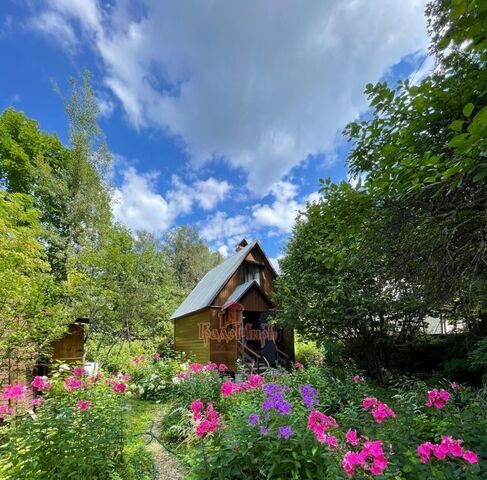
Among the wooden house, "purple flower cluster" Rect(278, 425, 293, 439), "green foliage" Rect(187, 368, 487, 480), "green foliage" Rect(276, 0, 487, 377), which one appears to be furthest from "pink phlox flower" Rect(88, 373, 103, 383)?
the wooden house

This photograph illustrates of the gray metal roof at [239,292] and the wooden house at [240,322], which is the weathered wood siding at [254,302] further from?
the gray metal roof at [239,292]

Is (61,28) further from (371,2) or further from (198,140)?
(371,2)

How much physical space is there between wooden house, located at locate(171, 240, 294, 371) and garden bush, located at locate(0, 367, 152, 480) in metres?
8.74

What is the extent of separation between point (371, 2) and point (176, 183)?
27718 millimetres

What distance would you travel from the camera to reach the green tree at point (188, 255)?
3528 cm

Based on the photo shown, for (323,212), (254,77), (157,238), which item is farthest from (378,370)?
(157,238)

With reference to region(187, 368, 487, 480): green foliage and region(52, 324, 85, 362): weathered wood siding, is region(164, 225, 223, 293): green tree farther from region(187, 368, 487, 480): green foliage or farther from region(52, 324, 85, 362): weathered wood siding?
region(187, 368, 487, 480): green foliage

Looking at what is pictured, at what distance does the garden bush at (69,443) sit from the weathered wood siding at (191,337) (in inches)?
384

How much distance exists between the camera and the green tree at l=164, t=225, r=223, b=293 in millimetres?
35281

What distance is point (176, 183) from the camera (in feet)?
99.9

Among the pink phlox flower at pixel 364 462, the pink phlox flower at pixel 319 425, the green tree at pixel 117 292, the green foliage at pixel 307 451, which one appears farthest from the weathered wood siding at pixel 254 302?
the pink phlox flower at pixel 364 462

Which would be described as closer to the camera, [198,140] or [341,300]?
[341,300]

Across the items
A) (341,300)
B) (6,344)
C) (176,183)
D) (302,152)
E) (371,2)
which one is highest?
(176,183)

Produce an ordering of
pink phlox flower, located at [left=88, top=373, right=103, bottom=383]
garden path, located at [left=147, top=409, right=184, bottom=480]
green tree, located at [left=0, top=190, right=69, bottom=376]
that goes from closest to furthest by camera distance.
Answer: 1. garden path, located at [left=147, top=409, right=184, bottom=480]
2. pink phlox flower, located at [left=88, top=373, right=103, bottom=383]
3. green tree, located at [left=0, top=190, right=69, bottom=376]
